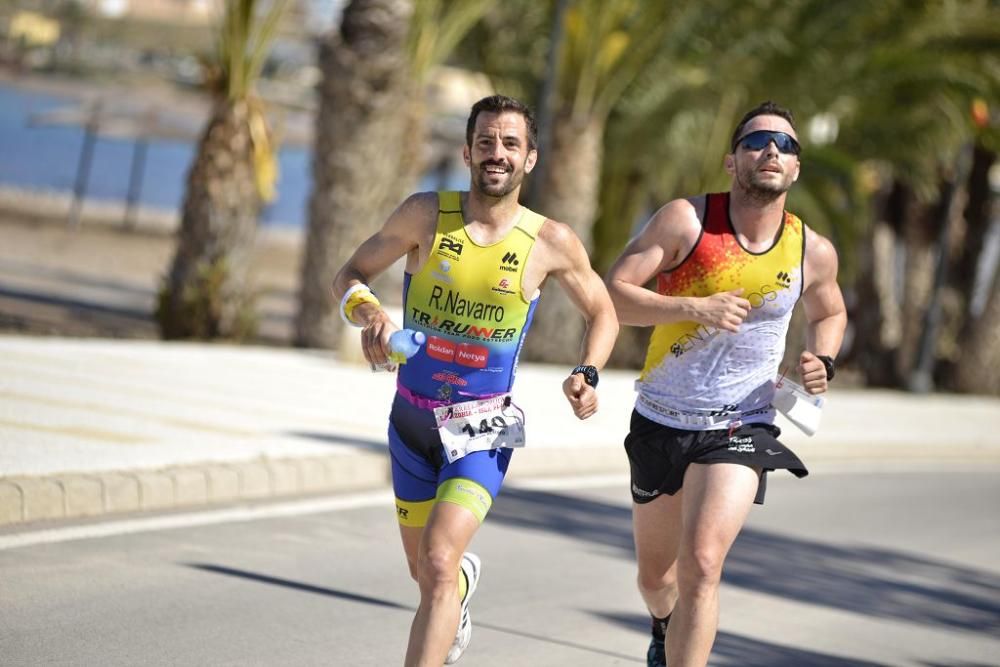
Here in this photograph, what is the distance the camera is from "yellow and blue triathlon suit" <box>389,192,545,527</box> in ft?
19.2

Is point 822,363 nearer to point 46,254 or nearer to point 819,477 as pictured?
point 819,477

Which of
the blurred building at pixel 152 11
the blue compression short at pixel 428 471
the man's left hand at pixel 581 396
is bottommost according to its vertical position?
the blue compression short at pixel 428 471

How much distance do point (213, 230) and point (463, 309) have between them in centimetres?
1255

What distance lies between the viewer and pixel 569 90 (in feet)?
70.6

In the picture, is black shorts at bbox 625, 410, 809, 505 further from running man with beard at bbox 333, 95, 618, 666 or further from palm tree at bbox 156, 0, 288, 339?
palm tree at bbox 156, 0, 288, 339

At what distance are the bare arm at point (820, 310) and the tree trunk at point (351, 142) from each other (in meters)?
12.5

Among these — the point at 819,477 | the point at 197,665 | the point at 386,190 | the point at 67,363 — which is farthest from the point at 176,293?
the point at 197,665

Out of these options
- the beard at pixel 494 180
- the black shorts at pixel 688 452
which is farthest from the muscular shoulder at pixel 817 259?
the beard at pixel 494 180

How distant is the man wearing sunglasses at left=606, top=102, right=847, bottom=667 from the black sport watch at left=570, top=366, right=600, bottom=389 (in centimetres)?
40

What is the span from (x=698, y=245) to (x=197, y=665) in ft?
8.01

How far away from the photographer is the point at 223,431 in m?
11.4

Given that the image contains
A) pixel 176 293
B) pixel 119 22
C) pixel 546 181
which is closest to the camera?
pixel 176 293

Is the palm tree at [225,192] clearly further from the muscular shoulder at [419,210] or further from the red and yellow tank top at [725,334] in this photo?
the muscular shoulder at [419,210]

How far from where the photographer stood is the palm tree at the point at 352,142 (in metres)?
18.7
